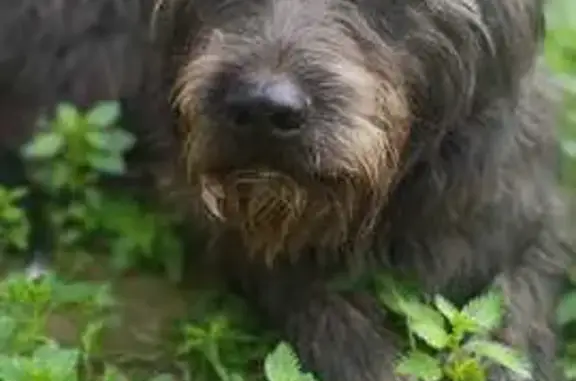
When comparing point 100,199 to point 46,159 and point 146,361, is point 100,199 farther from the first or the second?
point 146,361

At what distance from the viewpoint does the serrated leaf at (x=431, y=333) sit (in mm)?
3416

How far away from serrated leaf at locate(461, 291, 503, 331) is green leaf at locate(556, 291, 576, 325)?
A: 378 millimetres

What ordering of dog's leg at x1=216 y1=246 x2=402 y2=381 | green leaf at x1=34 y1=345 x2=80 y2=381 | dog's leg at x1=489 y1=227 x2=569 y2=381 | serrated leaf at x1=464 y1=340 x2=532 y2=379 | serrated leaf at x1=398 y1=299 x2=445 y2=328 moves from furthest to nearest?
1. dog's leg at x1=489 y1=227 x2=569 y2=381
2. dog's leg at x1=216 y1=246 x2=402 y2=381
3. serrated leaf at x1=398 y1=299 x2=445 y2=328
4. serrated leaf at x1=464 y1=340 x2=532 y2=379
5. green leaf at x1=34 y1=345 x2=80 y2=381

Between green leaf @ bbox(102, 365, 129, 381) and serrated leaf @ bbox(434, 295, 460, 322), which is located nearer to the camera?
serrated leaf @ bbox(434, 295, 460, 322)

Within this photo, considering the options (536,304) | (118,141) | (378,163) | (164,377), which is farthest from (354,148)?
(118,141)

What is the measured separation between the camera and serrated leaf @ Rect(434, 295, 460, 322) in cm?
347

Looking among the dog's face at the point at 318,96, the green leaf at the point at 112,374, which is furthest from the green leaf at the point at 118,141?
the green leaf at the point at 112,374

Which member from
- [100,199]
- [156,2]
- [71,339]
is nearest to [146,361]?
[71,339]

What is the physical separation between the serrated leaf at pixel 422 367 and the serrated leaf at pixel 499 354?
8cm

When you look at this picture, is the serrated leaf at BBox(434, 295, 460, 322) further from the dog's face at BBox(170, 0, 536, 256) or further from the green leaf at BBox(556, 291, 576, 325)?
the green leaf at BBox(556, 291, 576, 325)

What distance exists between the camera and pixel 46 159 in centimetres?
415

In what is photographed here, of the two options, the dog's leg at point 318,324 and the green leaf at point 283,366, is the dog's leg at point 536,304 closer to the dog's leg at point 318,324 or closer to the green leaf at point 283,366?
the dog's leg at point 318,324

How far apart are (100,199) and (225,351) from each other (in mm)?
611

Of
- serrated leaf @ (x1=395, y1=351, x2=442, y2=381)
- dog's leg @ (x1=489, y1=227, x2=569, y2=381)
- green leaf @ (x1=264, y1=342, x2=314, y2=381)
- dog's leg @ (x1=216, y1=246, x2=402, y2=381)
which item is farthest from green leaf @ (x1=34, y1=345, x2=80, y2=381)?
dog's leg @ (x1=489, y1=227, x2=569, y2=381)
